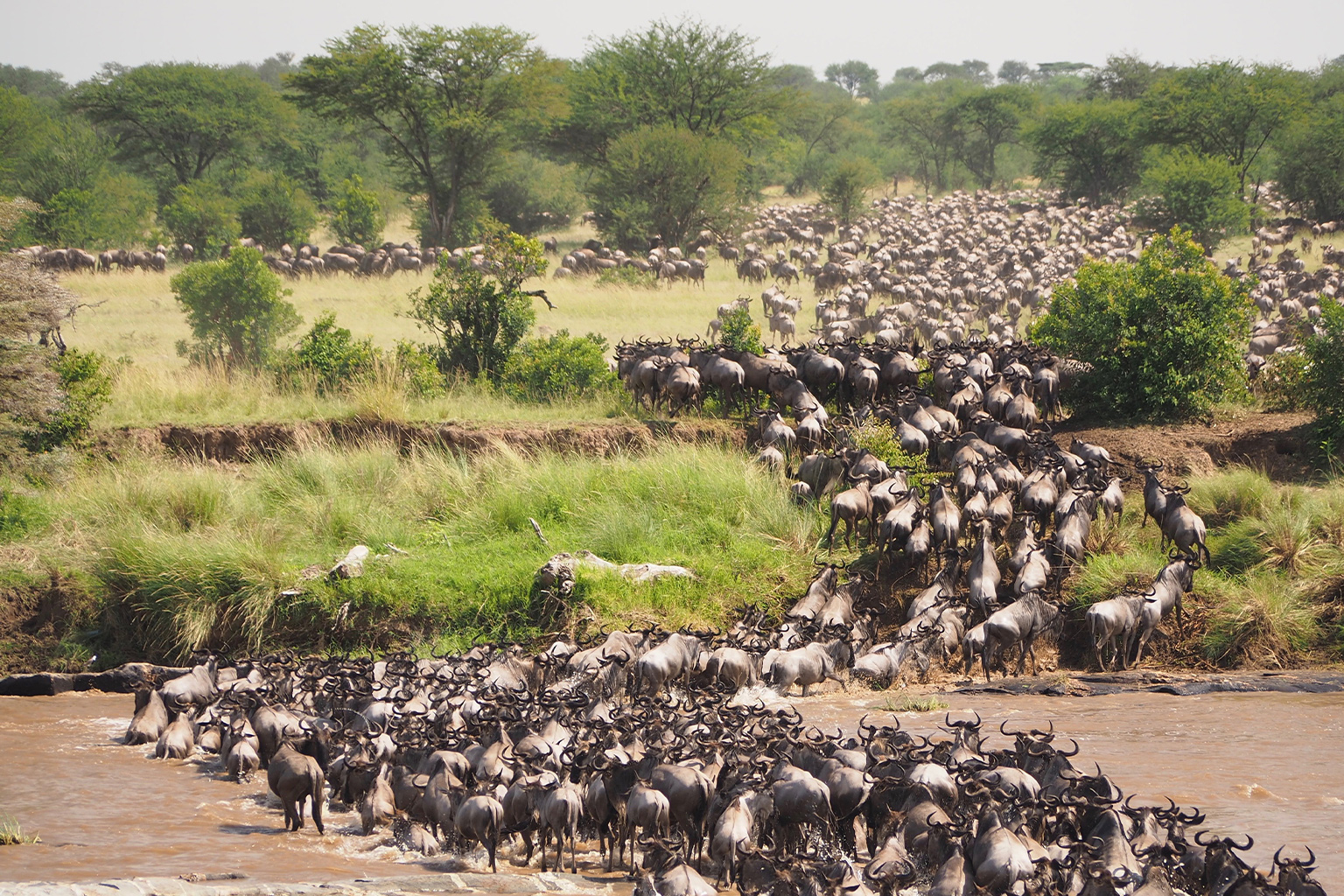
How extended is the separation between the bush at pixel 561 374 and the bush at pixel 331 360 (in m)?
2.21

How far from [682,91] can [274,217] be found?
51.9 feet

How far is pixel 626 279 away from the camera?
110 ft

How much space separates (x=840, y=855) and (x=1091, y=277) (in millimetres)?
11463

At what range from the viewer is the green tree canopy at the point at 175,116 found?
48438 millimetres

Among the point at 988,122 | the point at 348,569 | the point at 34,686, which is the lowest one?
the point at 34,686

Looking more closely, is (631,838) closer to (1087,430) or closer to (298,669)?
(298,669)

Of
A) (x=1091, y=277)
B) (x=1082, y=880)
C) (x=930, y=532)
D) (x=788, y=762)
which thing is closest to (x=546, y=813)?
(x=788, y=762)

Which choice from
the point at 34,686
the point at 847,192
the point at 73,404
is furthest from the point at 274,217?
the point at 34,686

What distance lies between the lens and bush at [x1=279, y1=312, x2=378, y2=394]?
1834 cm

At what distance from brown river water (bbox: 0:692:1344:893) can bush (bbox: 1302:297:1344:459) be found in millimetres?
5055

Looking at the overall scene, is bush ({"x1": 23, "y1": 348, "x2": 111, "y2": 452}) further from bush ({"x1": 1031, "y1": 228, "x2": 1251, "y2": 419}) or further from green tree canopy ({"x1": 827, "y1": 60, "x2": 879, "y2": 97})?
green tree canopy ({"x1": 827, "y1": 60, "x2": 879, "y2": 97})

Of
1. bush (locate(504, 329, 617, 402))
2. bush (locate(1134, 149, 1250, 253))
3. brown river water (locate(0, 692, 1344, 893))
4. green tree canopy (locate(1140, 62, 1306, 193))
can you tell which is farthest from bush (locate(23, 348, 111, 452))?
green tree canopy (locate(1140, 62, 1306, 193))

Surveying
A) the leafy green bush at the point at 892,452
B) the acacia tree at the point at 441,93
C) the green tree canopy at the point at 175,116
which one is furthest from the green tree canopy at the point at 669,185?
the leafy green bush at the point at 892,452

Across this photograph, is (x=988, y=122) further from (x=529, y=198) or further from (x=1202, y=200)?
(x=529, y=198)
